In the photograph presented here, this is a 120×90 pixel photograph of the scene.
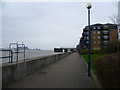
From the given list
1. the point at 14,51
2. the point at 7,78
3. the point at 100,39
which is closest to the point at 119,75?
the point at 7,78

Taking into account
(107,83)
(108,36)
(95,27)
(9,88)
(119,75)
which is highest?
(95,27)

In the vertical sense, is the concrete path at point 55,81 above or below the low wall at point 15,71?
below

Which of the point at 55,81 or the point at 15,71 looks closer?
the point at 15,71

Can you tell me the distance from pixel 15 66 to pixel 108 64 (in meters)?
4.27

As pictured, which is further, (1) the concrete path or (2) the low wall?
(1) the concrete path

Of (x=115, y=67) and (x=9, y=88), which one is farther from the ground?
(x=115, y=67)

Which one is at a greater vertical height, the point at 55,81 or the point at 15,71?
the point at 15,71

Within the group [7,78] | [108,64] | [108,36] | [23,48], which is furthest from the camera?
[108,36]

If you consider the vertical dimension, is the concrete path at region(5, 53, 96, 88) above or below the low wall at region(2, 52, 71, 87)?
below

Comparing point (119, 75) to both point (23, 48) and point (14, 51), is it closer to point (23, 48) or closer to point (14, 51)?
point (14, 51)

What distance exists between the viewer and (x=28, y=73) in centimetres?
808

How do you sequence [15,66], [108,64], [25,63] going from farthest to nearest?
1. [25,63]
2. [15,66]
3. [108,64]

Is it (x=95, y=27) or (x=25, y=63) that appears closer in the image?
(x=25, y=63)

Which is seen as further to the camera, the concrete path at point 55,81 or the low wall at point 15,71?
the concrete path at point 55,81
